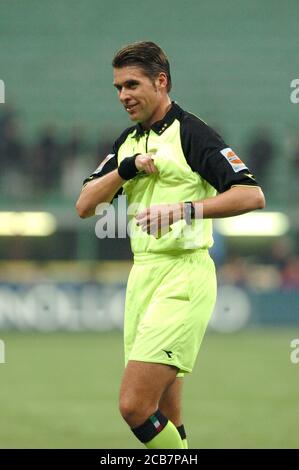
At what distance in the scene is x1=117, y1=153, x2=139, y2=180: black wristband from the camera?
496 cm

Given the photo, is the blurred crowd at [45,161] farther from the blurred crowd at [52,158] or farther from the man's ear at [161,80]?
the man's ear at [161,80]

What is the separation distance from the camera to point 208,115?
24.0 meters

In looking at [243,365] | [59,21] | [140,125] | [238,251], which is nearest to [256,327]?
[238,251]

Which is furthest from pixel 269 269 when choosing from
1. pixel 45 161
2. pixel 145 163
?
pixel 145 163

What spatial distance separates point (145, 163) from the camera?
4922mm

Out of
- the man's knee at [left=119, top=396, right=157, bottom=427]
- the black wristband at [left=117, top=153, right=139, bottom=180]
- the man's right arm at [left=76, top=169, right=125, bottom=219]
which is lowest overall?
the man's knee at [left=119, top=396, right=157, bottom=427]

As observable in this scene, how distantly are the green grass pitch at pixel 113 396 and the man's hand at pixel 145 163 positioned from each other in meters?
2.71

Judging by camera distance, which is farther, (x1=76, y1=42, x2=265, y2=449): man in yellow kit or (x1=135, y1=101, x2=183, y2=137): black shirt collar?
(x1=135, y1=101, x2=183, y2=137): black shirt collar

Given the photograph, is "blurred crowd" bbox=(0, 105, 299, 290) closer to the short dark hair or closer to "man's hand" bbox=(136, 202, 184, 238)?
the short dark hair

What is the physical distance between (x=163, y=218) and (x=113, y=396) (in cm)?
577

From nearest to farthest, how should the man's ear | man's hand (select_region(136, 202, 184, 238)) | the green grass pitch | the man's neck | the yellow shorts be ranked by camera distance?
man's hand (select_region(136, 202, 184, 238)) < the yellow shorts < the man's ear < the man's neck < the green grass pitch

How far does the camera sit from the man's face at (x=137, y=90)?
4.96 metres

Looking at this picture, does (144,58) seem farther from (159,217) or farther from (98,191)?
(159,217)

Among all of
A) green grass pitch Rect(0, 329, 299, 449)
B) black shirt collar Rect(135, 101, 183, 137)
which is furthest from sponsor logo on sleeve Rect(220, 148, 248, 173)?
green grass pitch Rect(0, 329, 299, 449)
